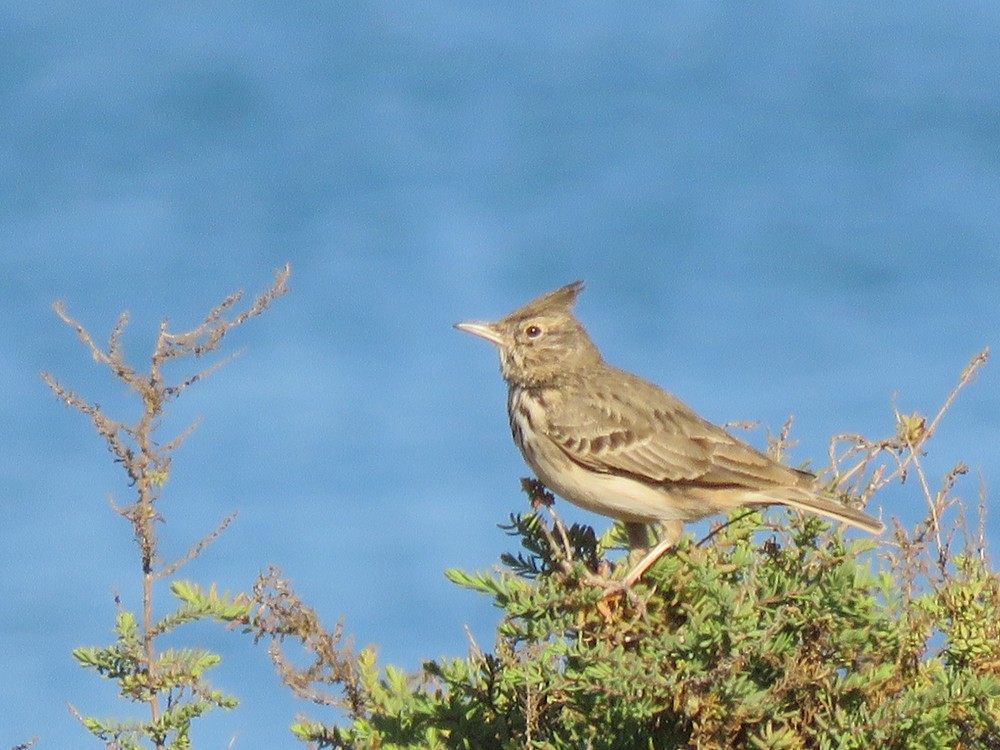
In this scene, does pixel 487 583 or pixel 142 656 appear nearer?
pixel 487 583

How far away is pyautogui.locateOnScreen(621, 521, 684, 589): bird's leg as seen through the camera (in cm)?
573

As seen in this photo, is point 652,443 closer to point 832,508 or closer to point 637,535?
point 637,535

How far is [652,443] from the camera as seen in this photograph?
7.48m

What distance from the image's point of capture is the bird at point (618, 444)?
7.04 metres

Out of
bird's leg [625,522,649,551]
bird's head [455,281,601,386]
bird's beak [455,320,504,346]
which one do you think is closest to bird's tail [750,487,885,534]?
bird's leg [625,522,649,551]

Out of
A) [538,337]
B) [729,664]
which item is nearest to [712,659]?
[729,664]

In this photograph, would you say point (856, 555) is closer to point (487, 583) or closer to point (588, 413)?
point (487, 583)

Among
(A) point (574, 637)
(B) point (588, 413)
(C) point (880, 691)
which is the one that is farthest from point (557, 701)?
(B) point (588, 413)

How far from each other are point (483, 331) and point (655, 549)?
231 centimetres

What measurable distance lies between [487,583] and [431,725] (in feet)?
2.54

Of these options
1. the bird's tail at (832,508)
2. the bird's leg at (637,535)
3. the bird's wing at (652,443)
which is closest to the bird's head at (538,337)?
the bird's wing at (652,443)

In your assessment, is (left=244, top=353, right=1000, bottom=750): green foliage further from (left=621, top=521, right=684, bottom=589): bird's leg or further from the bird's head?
the bird's head

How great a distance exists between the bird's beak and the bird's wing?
629 mm

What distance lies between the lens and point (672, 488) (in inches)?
283
